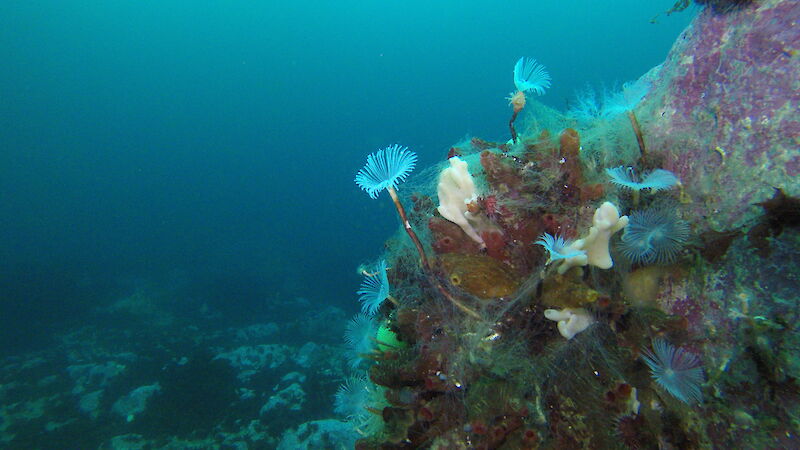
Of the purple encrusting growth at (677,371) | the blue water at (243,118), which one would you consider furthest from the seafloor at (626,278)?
the blue water at (243,118)

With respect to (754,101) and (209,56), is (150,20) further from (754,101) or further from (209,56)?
(754,101)

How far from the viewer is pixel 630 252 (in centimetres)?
219

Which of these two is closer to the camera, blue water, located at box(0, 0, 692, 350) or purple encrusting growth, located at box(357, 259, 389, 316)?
purple encrusting growth, located at box(357, 259, 389, 316)

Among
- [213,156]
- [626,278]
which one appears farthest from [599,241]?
[213,156]

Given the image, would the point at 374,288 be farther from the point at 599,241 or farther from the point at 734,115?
the point at 734,115

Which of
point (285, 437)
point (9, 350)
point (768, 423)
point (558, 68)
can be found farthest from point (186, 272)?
point (558, 68)

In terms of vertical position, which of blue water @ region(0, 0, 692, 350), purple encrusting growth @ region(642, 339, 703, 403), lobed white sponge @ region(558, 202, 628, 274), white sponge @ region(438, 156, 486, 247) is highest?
blue water @ region(0, 0, 692, 350)

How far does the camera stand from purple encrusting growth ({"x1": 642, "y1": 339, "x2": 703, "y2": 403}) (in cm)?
191

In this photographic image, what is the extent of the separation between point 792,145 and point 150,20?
6755 inches

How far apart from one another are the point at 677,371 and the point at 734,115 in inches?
58.3

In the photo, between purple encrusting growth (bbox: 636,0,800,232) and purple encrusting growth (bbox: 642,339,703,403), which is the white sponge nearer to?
purple encrusting growth (bbox: 642,339,703,403)

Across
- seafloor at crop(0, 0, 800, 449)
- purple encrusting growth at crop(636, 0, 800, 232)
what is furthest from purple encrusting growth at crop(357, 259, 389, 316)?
purple encrusting growth at crop(636, 0, 800, 232)

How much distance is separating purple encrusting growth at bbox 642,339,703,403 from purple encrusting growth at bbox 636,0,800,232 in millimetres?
709

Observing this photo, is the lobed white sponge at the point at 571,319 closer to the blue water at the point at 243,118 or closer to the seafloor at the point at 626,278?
the seafloor at the point at 626,278
